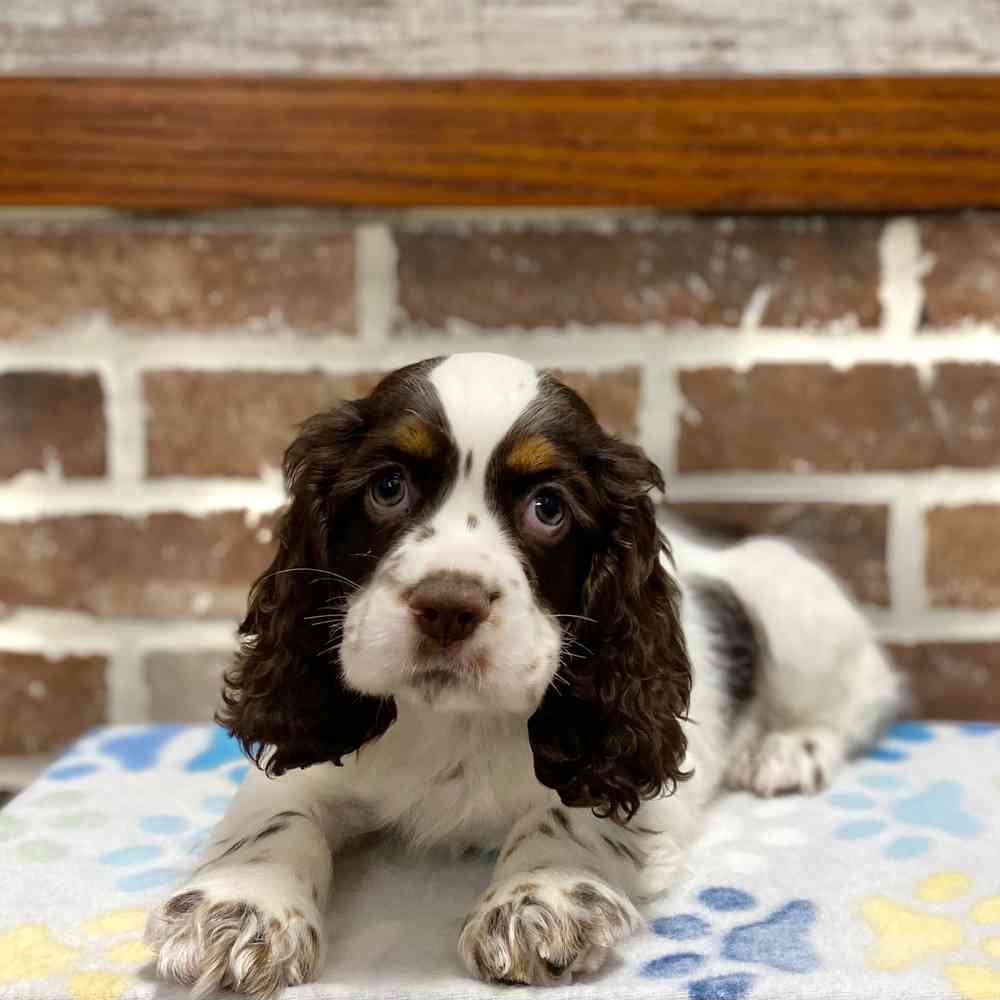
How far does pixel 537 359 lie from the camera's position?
89.7 inches

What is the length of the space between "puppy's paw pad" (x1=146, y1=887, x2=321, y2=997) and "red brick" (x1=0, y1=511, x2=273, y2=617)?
3.49ft

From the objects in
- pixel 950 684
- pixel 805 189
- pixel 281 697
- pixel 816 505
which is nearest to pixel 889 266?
pixel 805 189

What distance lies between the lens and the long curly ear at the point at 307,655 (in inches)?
60.2

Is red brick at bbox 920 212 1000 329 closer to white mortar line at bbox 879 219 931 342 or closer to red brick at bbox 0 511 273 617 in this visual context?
white mortar line at bbox 879 219 931 342

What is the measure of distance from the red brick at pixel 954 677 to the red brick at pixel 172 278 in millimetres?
1350

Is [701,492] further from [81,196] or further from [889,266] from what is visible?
[81,196]

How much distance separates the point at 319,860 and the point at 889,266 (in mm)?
1555

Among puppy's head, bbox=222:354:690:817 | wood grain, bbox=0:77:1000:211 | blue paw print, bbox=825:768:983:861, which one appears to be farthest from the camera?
wood grain, bbox=0:77:1000:211

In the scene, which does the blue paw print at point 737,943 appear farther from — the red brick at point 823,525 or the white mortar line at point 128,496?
the white mortar line at point 128,496

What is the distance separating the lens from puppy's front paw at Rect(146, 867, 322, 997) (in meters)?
1.23

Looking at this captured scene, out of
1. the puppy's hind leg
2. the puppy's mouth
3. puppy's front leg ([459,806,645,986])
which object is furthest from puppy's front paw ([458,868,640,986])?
the puppy's hind leg

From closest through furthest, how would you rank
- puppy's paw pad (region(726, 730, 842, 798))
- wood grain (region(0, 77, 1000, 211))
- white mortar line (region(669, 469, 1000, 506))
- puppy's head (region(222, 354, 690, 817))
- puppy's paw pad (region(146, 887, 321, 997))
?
puppy's paw pad (region(146, 887, 321, 997)) → puppy's head (region(222, 354, 690, 817)) → puppy's paw pad (region(726, 730, 842, 798)) → wood grain (region(0, 77, 1000, 211)) → white mortar line (region(669, 469, 1000, 506))

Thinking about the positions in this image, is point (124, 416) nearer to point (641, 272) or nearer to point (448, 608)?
point (641, 272)

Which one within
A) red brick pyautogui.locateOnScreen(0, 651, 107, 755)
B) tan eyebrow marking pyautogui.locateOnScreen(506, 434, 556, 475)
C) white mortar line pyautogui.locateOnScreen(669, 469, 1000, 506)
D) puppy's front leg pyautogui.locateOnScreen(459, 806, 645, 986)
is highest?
tan eyebrow marking pyautogui.locateOnScreen(506, 434, 556, 475)
